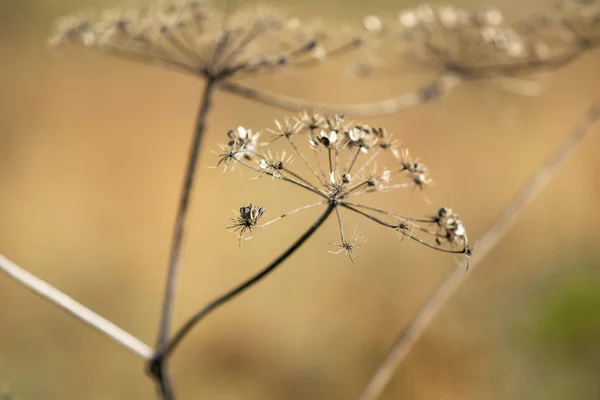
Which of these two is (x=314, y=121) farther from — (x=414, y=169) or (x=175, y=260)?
(x=175, y=260)

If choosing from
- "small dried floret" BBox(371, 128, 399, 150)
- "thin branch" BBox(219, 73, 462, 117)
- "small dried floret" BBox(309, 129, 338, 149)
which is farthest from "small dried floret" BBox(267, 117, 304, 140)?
"thin branch" BBox(219, 73, 462, 117)

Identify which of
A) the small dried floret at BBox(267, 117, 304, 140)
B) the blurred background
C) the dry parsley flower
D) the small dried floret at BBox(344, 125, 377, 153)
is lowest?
the blurred background

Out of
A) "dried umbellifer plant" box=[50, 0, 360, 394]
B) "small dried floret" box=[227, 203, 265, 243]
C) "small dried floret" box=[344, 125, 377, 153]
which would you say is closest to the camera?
"small dried floret" box=[227, 203, 265, 243]

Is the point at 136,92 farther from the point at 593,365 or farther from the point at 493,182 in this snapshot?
the point at 593,365

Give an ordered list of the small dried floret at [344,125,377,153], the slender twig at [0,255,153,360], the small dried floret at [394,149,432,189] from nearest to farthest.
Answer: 1. the small dried floret at [344,125,377,153]
2. the small dried floret at [394,149,432,189]
3. the slender twig at [0,255,153,360]

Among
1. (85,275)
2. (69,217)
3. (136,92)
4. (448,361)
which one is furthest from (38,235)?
(448,361)

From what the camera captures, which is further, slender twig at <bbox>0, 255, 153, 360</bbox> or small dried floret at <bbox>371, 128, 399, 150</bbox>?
slender twig at <bbox>0, 255, 153, 360</bbox>

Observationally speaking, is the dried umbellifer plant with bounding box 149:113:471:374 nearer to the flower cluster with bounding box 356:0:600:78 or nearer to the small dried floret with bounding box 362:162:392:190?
the small dried floret with bounding box 362:162:392:190

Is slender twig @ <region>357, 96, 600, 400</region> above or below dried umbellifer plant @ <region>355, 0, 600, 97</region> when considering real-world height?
below
